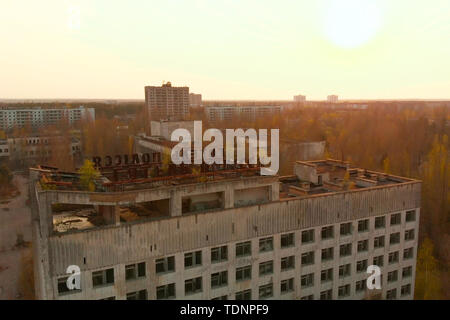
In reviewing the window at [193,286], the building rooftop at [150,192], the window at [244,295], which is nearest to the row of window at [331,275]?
the window at [244,295]

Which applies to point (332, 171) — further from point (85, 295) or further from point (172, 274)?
point (85, 295)

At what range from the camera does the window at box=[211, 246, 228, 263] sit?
18984mm

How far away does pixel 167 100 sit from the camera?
11912 centimetres

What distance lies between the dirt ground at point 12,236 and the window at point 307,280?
24.3 m

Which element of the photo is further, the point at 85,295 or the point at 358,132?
the point at 358,132

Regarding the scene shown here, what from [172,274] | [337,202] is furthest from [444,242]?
[172,274]

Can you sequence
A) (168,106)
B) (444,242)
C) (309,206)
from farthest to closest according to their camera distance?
(168,106)
(444,242)
(309,206)

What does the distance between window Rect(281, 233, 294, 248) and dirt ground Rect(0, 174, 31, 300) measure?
24.2m

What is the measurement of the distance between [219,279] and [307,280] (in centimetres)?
545

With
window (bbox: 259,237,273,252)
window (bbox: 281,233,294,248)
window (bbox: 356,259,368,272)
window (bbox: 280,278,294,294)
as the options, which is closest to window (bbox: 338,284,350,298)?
window (bbox: 356,259,368,272)

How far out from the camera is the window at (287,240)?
20812 millimetres
